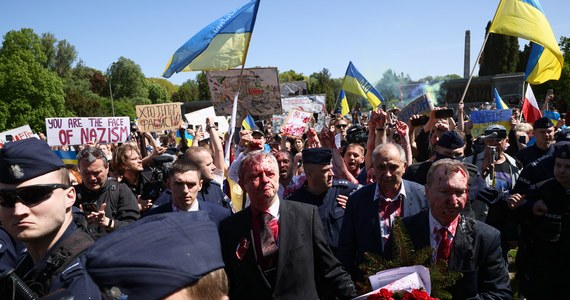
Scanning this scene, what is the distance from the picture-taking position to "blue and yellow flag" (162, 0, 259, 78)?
8.20 meters

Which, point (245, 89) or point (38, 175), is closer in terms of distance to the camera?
point (38, 175)

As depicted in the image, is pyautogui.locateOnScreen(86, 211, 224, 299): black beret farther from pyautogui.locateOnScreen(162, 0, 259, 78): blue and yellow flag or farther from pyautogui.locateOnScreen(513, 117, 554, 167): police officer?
pyautogui.locateOnScreen(162, 0, 259, 78): blue and yellow flag

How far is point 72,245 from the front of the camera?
2350 mm

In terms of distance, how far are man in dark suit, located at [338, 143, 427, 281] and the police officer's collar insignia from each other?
2262mm

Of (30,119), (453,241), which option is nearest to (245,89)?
(453,241)

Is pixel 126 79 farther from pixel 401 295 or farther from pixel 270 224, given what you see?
pixel 401 295

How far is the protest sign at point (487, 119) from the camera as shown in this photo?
34.0ft

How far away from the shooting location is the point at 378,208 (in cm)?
392

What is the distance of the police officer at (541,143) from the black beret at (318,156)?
145 inches

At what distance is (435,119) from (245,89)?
3340mm

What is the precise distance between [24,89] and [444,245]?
46.4 metres

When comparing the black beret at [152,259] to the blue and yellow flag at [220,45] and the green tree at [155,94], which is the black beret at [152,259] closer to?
the blue and yellow flag at [220,45]

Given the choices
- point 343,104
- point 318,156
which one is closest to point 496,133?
point 318,156

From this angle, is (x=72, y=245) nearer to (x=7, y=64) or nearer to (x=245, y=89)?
(x=245, y=89)
